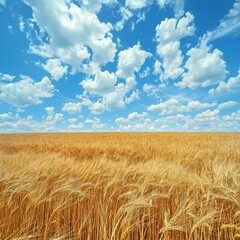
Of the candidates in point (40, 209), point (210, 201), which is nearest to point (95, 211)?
point (40, 209)

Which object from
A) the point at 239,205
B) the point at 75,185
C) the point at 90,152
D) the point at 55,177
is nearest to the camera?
the point at 239,205

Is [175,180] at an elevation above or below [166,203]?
above

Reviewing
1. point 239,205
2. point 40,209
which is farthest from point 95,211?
point 239,205

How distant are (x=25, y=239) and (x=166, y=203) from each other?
54.7 inches

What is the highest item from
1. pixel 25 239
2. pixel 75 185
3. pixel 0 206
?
pixel 75 185

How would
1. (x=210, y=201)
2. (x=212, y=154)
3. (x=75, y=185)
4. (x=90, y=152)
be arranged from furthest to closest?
(x=90, y=152) → (x=212, y=154) → (x=75, y=185) → (x=210, y=201)

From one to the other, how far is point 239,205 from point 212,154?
365 cm

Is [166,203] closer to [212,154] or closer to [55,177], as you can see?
[55,177]

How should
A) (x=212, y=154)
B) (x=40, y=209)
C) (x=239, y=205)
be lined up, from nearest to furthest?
(x=239, y=205), (x=40, y=209), (x=212, y=154)

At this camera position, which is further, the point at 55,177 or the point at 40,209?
the point at 55,177

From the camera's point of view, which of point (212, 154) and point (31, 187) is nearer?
point (31, 187)

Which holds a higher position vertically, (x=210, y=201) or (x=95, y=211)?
(x=210, y=201)

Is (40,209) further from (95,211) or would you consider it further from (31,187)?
(95,211)

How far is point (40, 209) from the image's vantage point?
159 centimetres
